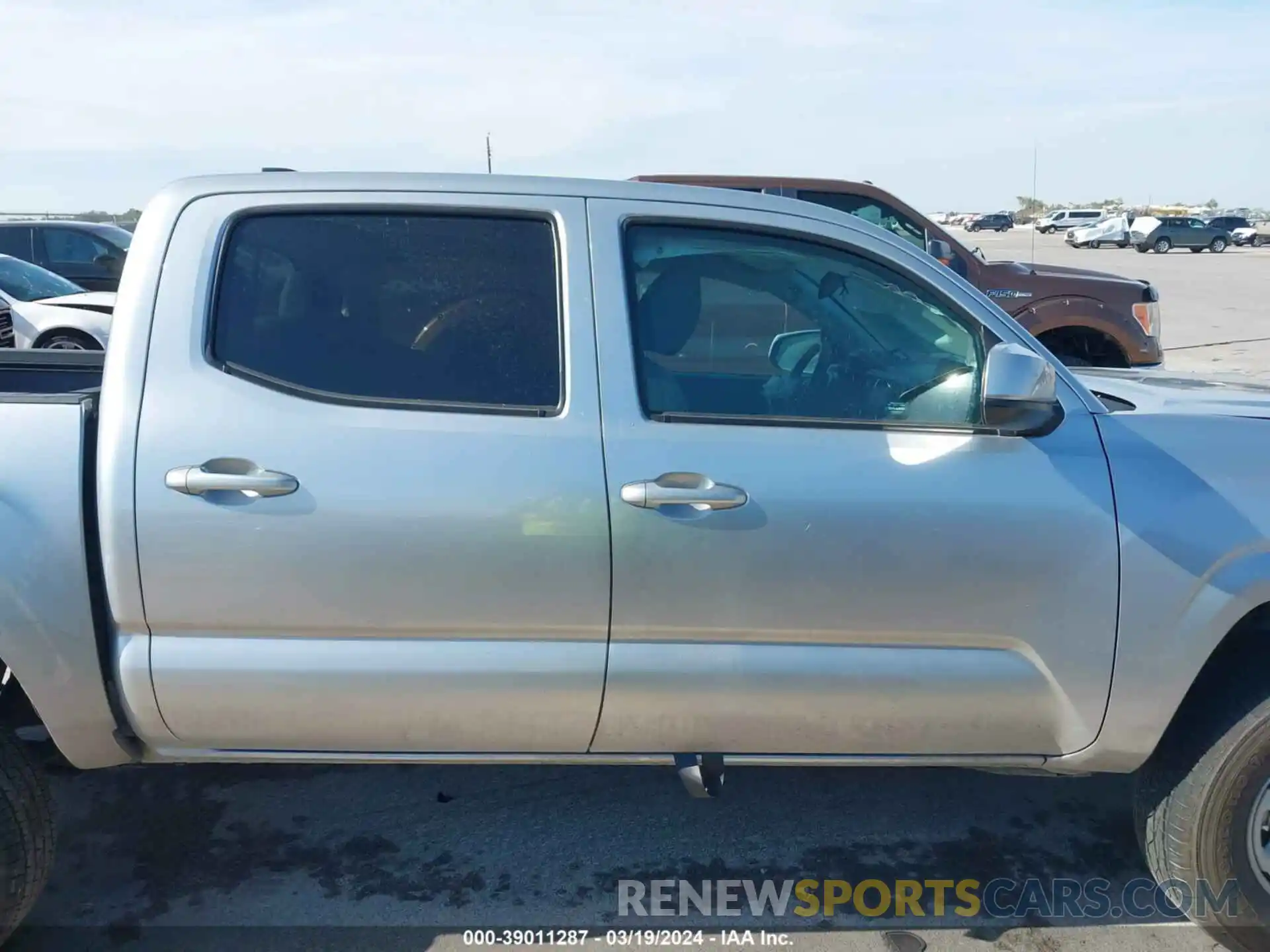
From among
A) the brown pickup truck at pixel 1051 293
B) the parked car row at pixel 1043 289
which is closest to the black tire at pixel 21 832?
the brown pickup truck at pixel 1051 293

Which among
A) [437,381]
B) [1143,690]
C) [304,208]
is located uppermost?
[304,208]

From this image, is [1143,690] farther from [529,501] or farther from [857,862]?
[529,501]

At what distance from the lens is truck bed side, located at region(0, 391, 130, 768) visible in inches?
96.3

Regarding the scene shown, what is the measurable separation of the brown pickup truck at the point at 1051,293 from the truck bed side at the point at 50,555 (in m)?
5.73

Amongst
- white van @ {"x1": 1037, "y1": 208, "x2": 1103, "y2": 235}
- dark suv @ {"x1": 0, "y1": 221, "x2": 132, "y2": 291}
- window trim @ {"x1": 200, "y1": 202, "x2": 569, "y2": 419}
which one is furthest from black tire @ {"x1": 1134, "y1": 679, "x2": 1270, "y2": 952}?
white van @ {"x1": 1037, "y1": 208, "x2": 1103, "y2": 235}

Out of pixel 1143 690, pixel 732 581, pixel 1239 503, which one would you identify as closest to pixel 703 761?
pixel 732 581

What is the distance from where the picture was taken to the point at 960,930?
2.91m

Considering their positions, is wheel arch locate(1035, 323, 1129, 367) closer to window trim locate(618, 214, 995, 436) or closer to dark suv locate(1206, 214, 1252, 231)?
window trim locate(618, 214, 995, 436)

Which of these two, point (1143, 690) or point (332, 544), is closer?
point (332, 544)

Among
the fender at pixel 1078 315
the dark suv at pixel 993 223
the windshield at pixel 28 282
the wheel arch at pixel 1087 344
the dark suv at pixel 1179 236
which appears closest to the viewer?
the fender at pixel 1078 315

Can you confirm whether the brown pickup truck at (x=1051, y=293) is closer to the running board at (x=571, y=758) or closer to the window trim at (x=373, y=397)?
the window trim at (x=373, y=397)

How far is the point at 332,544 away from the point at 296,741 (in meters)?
0.56

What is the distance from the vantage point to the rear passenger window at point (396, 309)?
8.50 feet

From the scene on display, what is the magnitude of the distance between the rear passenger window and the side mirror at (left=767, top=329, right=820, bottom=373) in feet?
2.16
